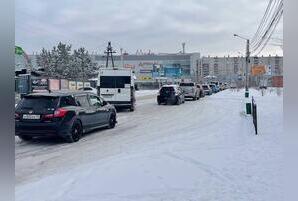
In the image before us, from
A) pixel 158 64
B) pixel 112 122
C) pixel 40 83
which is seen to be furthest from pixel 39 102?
pixel 158 64

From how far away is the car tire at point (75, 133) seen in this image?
12.8 metres

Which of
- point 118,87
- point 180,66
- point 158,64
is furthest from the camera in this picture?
point 158,64

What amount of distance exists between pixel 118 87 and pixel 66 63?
60.4m

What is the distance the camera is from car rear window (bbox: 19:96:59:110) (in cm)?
1260

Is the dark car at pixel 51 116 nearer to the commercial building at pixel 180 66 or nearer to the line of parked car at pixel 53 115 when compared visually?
the line of parked car at pixel 53 115

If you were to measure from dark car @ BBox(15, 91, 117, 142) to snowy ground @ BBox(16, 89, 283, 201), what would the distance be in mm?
370

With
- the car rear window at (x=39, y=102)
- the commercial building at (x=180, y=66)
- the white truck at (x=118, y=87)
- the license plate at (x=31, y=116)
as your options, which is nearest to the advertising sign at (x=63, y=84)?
the white truck at (x=118, y=87)

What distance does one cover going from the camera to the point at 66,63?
8381 cm

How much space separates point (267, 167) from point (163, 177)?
2039mm

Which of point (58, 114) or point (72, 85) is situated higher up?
point (72, 85)

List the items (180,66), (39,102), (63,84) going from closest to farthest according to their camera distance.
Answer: (39,102) → (63,84) → (180,66)

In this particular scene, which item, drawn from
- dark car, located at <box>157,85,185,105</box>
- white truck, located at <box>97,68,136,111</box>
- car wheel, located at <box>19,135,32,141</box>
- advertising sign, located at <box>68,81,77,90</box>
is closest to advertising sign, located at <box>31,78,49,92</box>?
dark car, located at <box>157,85,185,105</box>

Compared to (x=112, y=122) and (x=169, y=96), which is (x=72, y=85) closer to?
(x=169, y=96)

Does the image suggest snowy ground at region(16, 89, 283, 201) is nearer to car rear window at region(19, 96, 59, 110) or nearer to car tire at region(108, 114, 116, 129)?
car rear window at region(19, 96, 59, 110)
